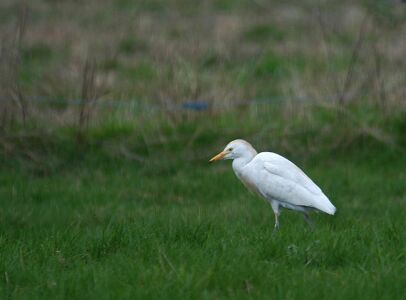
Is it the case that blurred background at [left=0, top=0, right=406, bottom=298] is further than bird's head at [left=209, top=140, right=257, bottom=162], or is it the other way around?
bird's head at [left=209, top=140, right=257, bottom=162]

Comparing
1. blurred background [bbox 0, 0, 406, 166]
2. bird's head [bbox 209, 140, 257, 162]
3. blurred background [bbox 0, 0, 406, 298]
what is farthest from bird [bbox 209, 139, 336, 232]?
blurred background [bbox 0, 0, 406, 166]

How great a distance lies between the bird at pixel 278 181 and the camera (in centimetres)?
742

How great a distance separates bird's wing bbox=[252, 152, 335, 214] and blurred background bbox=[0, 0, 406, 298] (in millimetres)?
216

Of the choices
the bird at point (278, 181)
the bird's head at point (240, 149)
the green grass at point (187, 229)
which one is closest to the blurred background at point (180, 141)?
the green grass at point (187, 229)

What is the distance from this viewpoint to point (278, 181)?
24.9ft

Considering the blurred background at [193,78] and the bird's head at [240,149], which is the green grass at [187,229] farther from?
the bird's head at [240,149]

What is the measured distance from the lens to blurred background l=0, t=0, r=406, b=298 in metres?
5.75

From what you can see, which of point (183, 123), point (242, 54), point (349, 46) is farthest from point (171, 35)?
point (183, 123)

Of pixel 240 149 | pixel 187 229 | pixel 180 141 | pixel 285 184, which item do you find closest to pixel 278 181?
pixel 285 184

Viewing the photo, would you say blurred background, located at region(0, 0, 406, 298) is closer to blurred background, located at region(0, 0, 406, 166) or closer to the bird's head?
blurred background, located at region(0, 0, 406, 166)

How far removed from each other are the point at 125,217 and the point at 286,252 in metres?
2.23

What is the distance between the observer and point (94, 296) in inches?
199

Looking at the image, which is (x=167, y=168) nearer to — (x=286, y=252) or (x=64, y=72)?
(x=64, y=72)

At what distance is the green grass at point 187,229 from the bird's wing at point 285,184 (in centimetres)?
23
